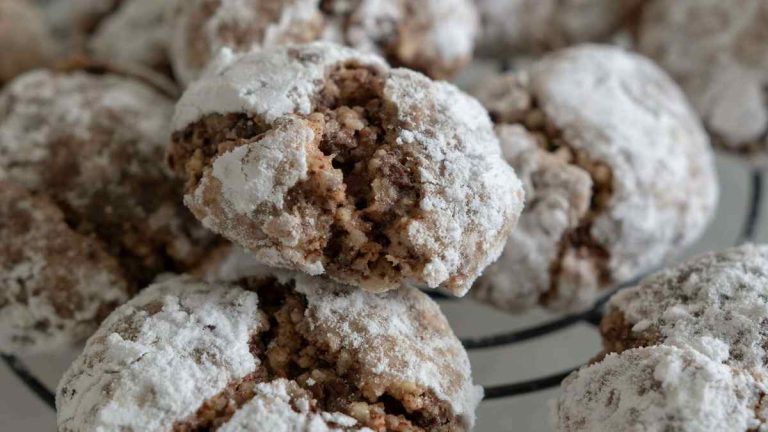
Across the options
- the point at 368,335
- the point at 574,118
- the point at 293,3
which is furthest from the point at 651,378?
the point at 293,3

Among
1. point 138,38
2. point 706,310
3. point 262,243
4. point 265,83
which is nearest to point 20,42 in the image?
point 138,38

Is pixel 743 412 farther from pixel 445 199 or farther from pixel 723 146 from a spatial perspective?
pixel 723 146

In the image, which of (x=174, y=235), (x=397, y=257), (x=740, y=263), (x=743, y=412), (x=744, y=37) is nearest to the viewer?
(x=743, y=412)

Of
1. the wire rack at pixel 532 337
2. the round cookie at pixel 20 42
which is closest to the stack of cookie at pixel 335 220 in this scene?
the wire rack at pixel 532 337

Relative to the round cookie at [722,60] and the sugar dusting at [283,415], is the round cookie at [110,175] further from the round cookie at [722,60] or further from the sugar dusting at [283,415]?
the round cookie at [722,60]

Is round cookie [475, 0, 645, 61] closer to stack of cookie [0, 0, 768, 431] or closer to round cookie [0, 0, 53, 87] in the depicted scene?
stack of cookie [0, 0, 768, 431]

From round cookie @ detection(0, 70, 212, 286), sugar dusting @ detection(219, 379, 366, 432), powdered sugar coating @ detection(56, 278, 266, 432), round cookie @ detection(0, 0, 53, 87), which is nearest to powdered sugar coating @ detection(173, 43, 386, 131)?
round cookie @ detection(0, 70, 212, 286)
